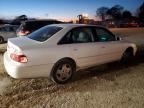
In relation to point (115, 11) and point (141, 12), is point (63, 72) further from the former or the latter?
point (115, 11)

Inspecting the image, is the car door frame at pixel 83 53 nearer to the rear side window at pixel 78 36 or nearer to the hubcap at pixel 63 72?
the rear side window at pixel 78 36

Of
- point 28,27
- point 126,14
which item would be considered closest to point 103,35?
point 28,27

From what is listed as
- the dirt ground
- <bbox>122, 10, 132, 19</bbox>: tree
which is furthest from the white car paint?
<bbox>122, 10, 132, 19</bbox>: tree

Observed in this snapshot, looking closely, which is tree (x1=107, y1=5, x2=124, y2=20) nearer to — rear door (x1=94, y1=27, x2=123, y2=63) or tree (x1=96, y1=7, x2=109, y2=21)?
tree (x1=96, y1=7, x2=109, y2=21)

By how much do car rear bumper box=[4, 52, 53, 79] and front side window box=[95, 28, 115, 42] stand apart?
6.44ft

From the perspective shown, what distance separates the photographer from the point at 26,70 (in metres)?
5.24

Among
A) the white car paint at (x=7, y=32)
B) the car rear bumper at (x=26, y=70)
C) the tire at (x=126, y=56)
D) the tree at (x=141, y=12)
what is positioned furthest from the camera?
the tree at (x=141, y=12)

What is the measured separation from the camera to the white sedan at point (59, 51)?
5.27 meters

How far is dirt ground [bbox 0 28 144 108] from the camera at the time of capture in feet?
15.4

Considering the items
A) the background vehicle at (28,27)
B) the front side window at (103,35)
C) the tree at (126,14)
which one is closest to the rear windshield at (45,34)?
the front side window at (103,35)

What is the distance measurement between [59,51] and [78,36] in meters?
0.88

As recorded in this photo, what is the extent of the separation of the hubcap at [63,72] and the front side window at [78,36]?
25.5 inches

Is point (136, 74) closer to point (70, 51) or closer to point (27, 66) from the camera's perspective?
point (70, 51)

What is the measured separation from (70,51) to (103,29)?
1707 mm
